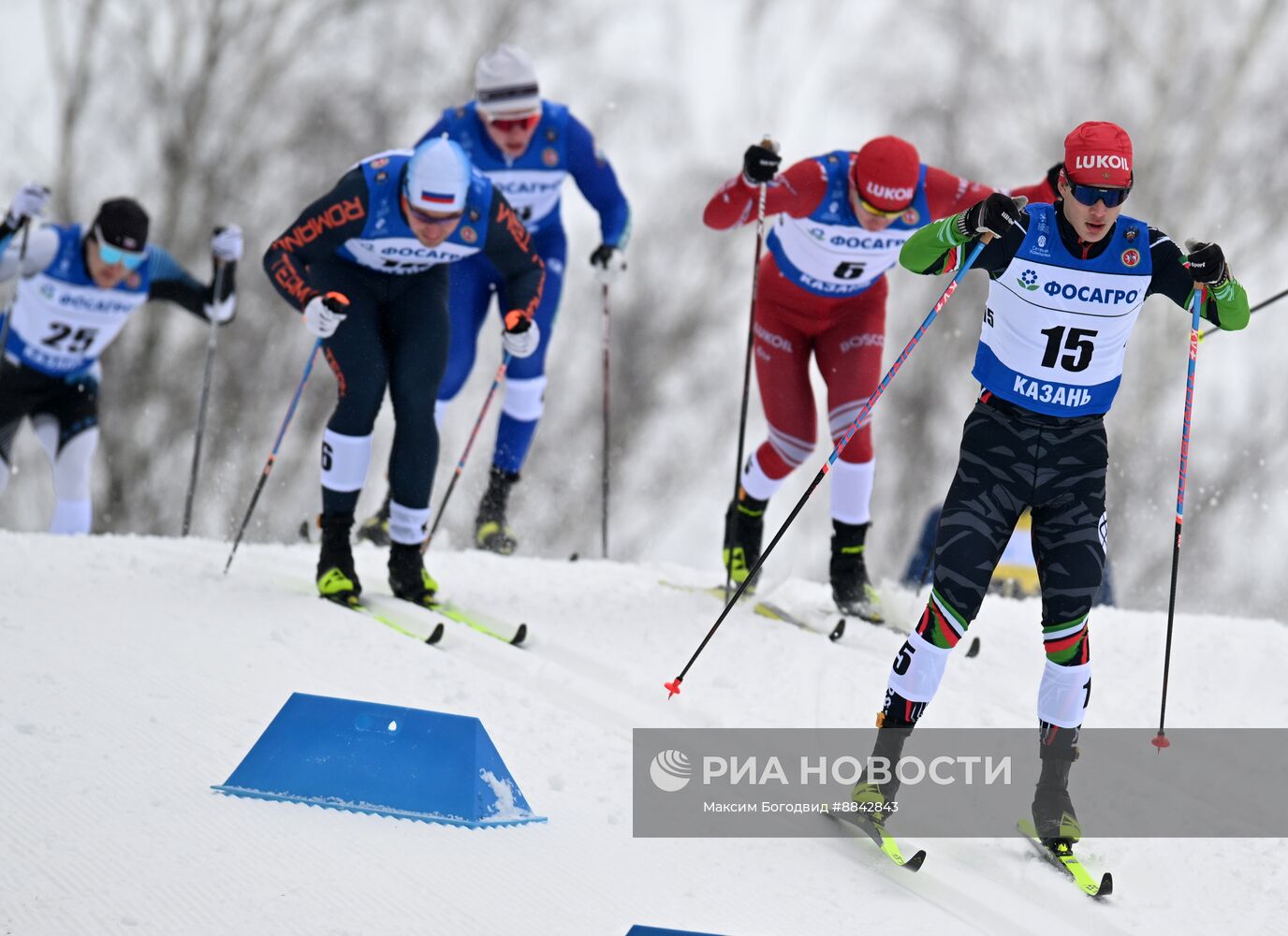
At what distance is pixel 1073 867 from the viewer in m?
3.41

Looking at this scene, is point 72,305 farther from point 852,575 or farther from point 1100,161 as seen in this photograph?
point 1100,161

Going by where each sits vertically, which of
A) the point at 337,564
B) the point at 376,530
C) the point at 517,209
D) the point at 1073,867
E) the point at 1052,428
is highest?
the point at 517,209

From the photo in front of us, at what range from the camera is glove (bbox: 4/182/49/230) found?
671 centimetres

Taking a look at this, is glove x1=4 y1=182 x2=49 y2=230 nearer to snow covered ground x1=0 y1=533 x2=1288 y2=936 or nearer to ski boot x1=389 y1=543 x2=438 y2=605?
snow covered ground x1=0 y1=533 x2=1288 y2=936

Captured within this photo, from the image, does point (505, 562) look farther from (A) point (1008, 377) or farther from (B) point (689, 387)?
(B) point (689, 387)

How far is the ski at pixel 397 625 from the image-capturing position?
4.77m

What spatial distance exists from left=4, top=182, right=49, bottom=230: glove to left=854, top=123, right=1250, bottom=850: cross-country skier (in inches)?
197

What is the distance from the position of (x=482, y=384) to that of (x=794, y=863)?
44.8 ft

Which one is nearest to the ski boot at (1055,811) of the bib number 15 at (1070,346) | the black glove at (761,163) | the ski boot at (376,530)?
the bib number 15 at (1070,346)

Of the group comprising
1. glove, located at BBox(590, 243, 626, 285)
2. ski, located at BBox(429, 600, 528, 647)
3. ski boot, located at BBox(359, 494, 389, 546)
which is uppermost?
glove, located at BBox(590, 243, 626, 285)

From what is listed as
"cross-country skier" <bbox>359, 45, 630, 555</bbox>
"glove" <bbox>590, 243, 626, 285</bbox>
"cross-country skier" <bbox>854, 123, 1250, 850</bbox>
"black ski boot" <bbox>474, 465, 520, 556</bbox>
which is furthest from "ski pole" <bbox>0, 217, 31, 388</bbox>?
"cross-country skier" <bbox>854, 123, 1250, 850</bbox>

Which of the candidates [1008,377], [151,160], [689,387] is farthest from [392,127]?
[1008,377]

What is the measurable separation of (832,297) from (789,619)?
54.3 inches

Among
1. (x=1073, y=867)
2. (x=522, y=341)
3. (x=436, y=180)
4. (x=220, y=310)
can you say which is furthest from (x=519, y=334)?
(x=1073, y=867)
